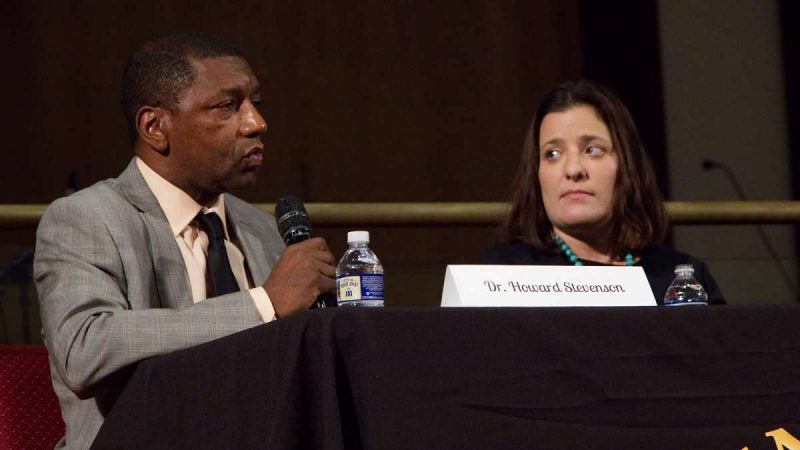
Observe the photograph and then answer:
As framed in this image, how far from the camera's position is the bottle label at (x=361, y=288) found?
5.15ft

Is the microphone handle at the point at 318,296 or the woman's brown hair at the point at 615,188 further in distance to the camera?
the woman's brown hair at the point at 615,188

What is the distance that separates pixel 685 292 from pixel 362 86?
2.66 metres

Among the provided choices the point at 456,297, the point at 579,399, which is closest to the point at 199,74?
the point at 456,297

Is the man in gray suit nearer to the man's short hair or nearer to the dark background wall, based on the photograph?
the man's short hair

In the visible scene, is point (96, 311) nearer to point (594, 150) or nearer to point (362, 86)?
point (594, 150)

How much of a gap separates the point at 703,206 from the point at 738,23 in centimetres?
199

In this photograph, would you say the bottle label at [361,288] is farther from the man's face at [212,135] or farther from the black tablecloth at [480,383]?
the man's face at [212,135]

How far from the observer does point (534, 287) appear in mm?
1526

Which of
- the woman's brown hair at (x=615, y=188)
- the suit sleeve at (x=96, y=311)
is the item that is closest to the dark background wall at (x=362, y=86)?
the woman's brown hair at (x=615, y=188)

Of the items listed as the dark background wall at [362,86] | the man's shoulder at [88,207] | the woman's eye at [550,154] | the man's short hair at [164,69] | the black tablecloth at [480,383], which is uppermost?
the dark background wall at [362,86]

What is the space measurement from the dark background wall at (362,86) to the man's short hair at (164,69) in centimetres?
216

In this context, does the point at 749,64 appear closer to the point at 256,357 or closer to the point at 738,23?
the point at 738,23

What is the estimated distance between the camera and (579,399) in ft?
4.64

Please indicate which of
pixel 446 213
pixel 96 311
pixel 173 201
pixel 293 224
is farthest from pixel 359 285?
pixel 446 213
